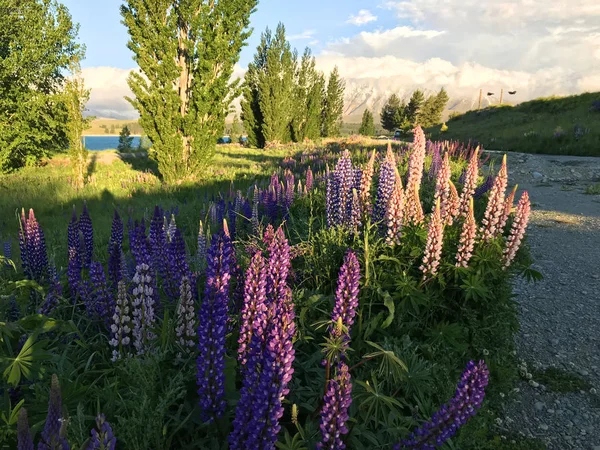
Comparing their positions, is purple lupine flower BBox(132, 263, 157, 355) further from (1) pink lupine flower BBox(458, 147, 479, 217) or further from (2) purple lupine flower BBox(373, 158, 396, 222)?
(1) pink lupine flower BBox(458, 147, 479, 217)

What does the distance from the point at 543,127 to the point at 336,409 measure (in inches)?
1249

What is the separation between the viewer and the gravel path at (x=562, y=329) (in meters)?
2.84

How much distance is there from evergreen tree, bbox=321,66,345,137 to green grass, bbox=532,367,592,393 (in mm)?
41211

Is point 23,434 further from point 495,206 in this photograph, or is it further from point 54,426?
point 495,206

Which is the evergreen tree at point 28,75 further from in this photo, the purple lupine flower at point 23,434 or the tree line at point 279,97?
the purple lupine flower at point 23,434

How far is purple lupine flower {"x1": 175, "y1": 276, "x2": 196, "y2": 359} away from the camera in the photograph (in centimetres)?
204

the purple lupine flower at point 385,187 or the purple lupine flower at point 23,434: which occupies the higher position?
the purple lupine flower at point 385,187

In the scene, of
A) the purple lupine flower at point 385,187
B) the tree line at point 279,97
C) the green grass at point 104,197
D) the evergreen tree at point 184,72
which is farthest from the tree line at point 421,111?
the purple lupine flower at point 385,187

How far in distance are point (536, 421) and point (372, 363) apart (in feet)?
4.77

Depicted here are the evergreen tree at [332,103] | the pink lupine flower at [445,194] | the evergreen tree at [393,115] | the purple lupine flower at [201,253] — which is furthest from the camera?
the evergreen tree at [393,115]

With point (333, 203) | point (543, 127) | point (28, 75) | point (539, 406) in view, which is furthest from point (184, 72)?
point (543, 127)

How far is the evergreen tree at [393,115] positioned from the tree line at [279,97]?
33594 mm

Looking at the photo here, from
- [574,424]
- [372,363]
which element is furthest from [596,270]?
[372,363]

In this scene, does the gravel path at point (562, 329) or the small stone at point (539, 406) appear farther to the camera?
the small stone at point (539, 406)
